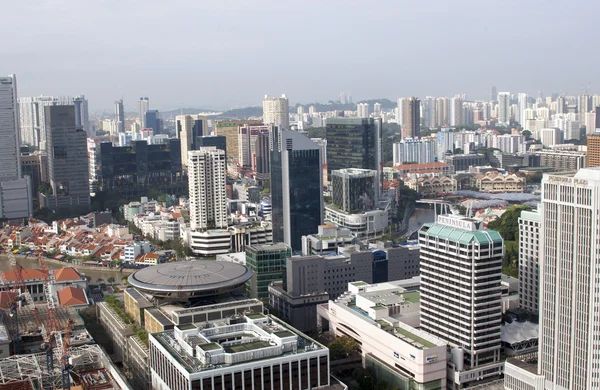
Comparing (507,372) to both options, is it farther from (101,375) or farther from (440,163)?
(440,163)

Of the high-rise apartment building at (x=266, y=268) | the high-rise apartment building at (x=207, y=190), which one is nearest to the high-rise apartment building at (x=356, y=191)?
the high-rise apartment building at (x=207, y=190)

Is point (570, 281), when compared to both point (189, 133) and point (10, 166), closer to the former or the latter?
point (10, 166)

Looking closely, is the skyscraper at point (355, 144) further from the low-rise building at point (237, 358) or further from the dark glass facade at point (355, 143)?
the low-rise building at point (237, 358)

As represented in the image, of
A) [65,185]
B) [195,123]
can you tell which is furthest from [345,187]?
[195,123]

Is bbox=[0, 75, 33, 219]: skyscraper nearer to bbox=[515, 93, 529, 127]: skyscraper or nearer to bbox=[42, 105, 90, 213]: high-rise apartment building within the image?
bbox=[42, 105, 90, 213]: high-rise apartment building

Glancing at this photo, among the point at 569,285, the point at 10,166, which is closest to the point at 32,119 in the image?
the point at 10,166

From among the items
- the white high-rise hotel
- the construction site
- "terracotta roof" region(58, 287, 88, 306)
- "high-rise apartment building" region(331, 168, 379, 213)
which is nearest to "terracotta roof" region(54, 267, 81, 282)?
"terracotta roof" region(58, 287, 88, 306)
